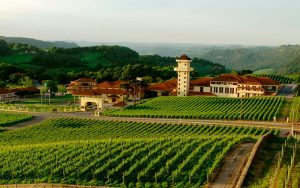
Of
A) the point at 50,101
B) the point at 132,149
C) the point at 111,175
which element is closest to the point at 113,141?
the point at 132,149

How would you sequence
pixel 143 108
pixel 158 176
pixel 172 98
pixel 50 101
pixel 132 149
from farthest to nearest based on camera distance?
1. pixel 50 101
2. pixel 172 98
3. pixel 143 108
4. pixel 132 149
5. pixel 158 176

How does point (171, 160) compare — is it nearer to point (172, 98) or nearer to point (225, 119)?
point (225, 119)

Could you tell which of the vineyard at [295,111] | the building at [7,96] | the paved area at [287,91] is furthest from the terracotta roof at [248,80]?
the building at [7,96]

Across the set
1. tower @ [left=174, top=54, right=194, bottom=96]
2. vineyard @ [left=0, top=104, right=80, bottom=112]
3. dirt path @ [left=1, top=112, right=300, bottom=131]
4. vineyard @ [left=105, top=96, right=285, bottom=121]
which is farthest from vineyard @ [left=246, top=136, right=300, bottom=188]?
tower @ [left=174, top=54, right=194, bottom=96]

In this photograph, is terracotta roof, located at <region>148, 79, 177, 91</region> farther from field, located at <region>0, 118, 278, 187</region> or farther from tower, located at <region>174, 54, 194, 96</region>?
field, located at <region>0, 118, 278, 187</region>

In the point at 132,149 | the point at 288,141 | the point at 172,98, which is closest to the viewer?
the point at 132,149

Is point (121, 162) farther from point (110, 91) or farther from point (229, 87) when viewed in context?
point (229, 87)

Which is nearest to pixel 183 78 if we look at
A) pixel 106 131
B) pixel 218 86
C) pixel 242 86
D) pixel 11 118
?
pixel 218 86
